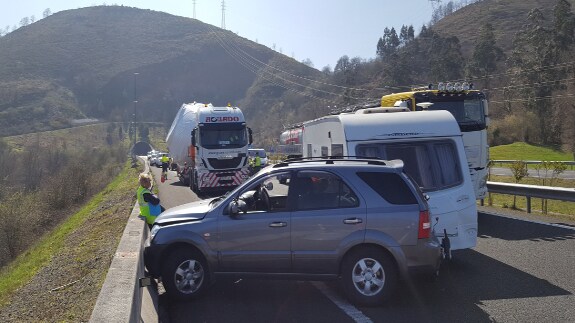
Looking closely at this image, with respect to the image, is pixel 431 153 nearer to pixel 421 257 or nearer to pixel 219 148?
pixel 421 257

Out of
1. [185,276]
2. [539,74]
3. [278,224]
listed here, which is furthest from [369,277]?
[539,74]

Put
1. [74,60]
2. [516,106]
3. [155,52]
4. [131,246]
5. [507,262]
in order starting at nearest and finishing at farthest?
[131,246] → [507,262] → [516,106] → [74,60] → [155,52]

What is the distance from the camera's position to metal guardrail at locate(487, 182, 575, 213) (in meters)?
13.4

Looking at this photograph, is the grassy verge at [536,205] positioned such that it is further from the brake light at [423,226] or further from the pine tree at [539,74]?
the pine tree at [539,74]

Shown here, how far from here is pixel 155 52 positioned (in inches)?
5635

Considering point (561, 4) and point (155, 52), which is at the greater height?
point (155, 52)

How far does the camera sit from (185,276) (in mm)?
7160

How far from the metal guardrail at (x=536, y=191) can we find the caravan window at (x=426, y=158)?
5.99 meters

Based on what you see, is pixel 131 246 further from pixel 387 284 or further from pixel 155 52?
pixel 155 52

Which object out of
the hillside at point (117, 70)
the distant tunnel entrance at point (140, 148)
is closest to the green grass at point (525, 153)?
the distant tunnel entrance at point (140, 148)

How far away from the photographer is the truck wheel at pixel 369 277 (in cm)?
678

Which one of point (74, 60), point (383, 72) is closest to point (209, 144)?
point (383, 72)

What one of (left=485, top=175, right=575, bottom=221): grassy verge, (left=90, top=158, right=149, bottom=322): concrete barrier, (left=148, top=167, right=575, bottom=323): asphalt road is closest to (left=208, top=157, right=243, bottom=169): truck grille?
(left=485, top=175, right=575, bottom=221): grassy verge

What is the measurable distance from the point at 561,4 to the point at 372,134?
5777cm
